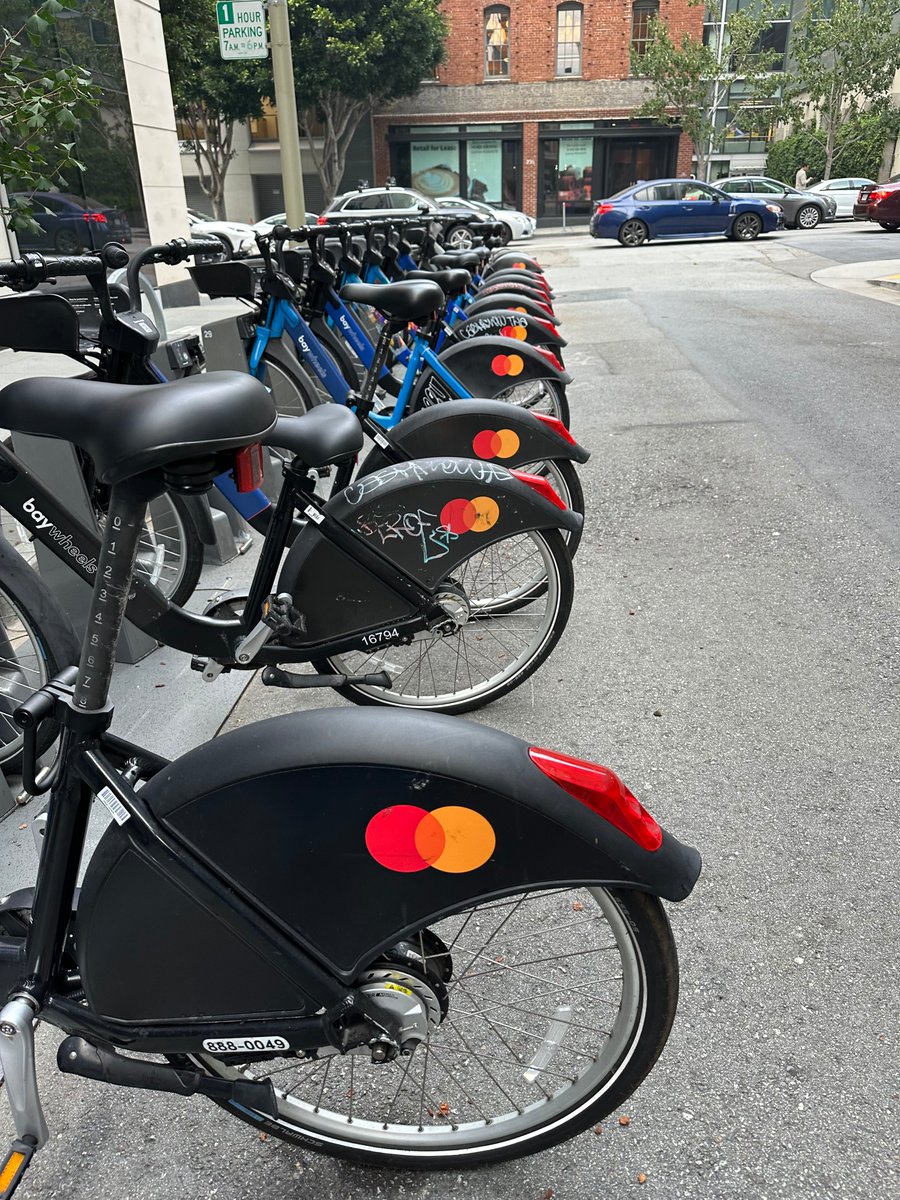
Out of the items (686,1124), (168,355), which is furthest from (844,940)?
(168,355)

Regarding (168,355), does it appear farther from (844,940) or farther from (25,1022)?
(844,940)

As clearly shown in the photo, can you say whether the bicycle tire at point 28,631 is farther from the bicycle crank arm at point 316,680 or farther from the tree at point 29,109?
the tree at point 29,109

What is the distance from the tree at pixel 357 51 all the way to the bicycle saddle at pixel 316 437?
33.5 m

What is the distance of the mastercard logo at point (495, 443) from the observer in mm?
3670

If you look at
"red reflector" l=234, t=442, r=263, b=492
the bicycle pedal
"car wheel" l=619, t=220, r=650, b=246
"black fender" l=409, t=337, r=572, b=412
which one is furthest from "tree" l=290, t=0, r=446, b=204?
the bicycle pedal

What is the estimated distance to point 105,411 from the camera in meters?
1.35

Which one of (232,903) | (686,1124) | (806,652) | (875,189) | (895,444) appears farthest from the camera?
(875,189)

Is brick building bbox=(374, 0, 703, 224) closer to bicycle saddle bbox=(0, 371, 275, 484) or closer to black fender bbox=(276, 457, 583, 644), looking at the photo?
black fender bbox=(276, 457, 583, 644)

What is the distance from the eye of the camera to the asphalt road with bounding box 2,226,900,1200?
187cm

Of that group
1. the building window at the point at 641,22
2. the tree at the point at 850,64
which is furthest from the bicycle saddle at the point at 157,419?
the building window at the point at 641,22

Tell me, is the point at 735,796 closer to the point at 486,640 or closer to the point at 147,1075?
the point at 486,640

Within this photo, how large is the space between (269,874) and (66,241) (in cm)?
1252

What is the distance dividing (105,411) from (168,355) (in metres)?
2.90

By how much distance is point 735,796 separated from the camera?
298cm
